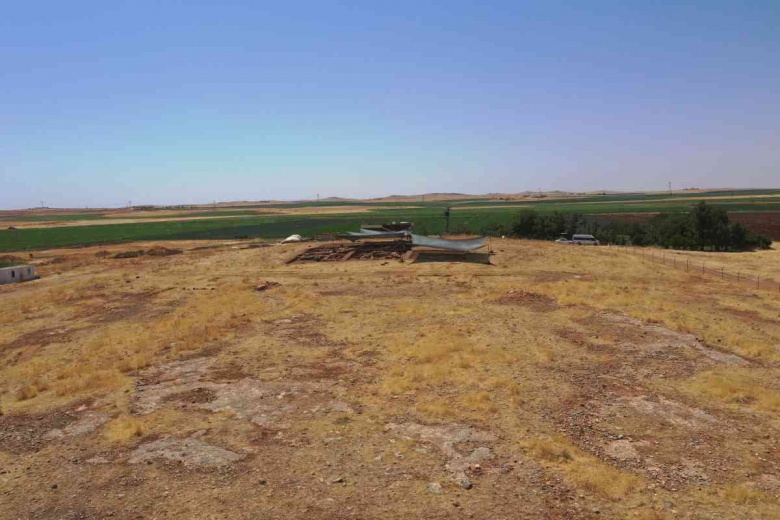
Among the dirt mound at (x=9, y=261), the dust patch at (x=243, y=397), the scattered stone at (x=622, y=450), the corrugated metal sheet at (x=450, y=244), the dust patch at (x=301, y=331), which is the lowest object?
the scattered stone at (x=622, y=450)

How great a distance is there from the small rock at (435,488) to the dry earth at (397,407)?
0.05 m

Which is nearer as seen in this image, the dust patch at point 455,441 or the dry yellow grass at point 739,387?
the dust patch at point 455,441

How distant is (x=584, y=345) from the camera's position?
19.7 m

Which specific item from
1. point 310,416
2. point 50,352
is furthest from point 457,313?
point 50,352

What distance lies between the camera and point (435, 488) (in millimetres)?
10023

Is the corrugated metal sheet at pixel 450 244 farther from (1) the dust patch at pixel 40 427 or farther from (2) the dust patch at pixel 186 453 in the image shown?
(2) the dust patch at pixel 186 453

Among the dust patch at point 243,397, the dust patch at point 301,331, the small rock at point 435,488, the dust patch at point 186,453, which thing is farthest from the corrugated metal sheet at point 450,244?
the small rock at point 435,488

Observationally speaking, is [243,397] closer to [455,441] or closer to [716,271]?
[455,441]

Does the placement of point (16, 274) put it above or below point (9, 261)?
above

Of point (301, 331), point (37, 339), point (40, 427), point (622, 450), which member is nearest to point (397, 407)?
point (622, 450)

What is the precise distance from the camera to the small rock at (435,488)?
9891mm

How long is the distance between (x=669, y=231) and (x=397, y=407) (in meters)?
63.7

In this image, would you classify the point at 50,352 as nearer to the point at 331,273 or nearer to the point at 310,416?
the point at 310,416

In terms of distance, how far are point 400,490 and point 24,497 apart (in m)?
7.54
